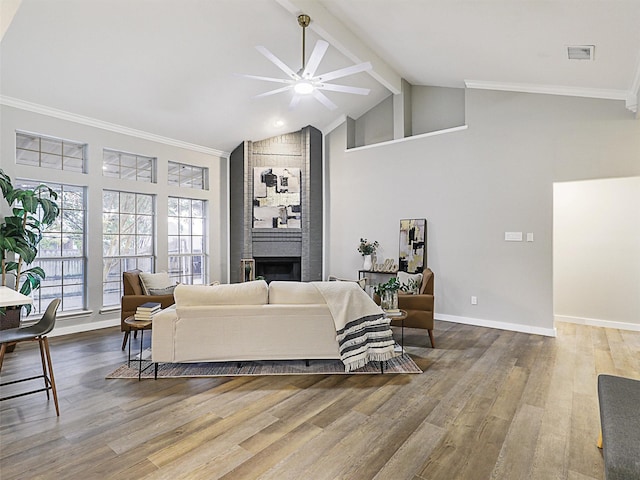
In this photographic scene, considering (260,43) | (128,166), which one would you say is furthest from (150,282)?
(260,43)

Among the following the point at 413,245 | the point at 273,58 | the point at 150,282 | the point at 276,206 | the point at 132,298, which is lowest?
the point at 132,298

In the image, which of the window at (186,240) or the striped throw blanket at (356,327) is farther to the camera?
the window at (186,240)

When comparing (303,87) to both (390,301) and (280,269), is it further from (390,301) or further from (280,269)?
(280,269)

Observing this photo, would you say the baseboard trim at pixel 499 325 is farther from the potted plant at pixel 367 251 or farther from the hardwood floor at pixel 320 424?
the potted plant at pixel 367 251

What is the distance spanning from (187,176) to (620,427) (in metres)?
6.70

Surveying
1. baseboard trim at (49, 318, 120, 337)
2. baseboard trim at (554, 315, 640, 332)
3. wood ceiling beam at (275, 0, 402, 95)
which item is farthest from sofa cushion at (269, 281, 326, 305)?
baseboard trim at (554, 315, 640, 332)

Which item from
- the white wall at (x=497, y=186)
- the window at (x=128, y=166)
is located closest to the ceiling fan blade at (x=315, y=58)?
the white wall at (x=497, y=186)

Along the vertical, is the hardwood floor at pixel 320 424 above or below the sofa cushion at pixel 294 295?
below

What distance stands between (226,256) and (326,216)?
86.2 inches

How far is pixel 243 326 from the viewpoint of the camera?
3396 millimetres

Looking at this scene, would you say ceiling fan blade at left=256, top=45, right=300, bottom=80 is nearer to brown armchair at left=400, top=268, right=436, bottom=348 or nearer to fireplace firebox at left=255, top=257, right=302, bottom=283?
brown armchair at left=400, top=268, right=436, bottom=348

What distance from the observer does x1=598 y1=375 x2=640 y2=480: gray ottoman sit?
4.57 feet

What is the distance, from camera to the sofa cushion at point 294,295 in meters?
3.46

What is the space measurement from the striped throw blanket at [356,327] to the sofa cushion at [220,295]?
0.59 metres
